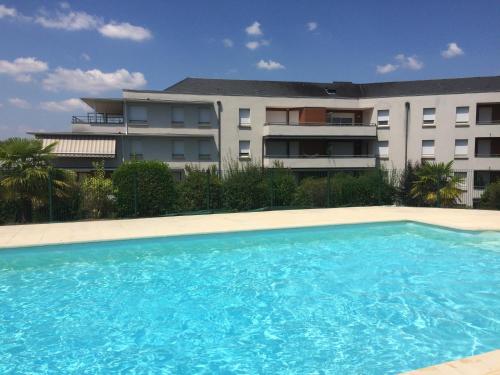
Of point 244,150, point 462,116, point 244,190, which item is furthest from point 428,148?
point 244,190

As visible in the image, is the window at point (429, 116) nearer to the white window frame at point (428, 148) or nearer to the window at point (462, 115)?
the white window frame at point (428, 148)

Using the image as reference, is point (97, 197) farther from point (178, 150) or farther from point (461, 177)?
point (461, 177)

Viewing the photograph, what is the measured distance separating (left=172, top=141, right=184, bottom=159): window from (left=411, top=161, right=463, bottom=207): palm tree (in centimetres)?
2029

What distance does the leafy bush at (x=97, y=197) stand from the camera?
16.1 meters

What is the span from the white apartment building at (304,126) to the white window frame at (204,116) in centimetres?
9

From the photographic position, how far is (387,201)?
72.1ft

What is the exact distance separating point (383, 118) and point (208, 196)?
26373 mm

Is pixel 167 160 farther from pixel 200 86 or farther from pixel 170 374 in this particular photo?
A: pixel 170 374

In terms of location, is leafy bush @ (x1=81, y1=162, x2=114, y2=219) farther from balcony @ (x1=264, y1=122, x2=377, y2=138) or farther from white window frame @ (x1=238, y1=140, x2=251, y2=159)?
balcony @ (x1=264, y1=122, x2=377, y2=138)

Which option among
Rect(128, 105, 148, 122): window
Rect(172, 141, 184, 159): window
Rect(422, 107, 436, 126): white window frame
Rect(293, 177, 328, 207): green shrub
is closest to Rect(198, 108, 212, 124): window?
Rect(172, 141, 184, 159): window

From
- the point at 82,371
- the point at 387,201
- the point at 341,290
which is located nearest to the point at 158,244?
the point at 341,290

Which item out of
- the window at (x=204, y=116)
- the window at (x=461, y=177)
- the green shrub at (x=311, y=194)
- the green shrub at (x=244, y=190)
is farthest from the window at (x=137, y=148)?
the window at (x=461, y=177)

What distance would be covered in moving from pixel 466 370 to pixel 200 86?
1425 inches

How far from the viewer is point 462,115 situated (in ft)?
119
